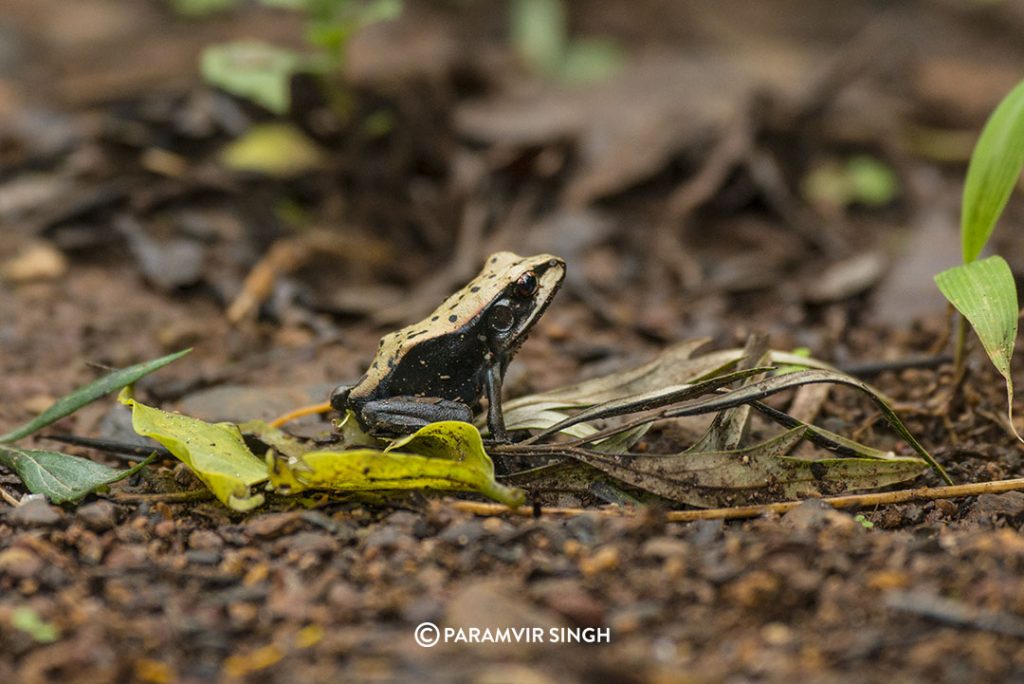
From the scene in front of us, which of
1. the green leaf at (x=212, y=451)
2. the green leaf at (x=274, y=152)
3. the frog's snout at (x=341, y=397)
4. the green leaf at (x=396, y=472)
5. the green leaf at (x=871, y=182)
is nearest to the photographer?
the green leaf at (x=396, y=472)

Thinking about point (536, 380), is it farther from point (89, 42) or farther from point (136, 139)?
point (89, 42)

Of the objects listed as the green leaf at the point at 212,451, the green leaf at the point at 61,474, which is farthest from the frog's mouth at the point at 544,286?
the green leaf at the point at 61,474

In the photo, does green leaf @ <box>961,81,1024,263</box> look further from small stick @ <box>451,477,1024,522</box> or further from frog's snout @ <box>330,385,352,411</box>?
frog's snout @ <box>330,385,352,411</box>

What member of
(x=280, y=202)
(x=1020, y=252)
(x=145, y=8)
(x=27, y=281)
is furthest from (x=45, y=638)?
(x=145, y=8)

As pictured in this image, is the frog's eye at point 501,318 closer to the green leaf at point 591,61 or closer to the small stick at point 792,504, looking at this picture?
the small stick at point 792,504

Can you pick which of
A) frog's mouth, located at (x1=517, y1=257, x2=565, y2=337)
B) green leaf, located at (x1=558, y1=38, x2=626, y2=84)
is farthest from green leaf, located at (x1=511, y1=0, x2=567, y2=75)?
frog's mouth, located at (x1=517, y1=257, x2=565, y2=337)

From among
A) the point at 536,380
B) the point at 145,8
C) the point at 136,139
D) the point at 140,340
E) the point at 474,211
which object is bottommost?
the point at 536,380

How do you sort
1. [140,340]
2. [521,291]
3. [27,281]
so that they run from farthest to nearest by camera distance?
[27,281] < [140,340] < [521,291]
